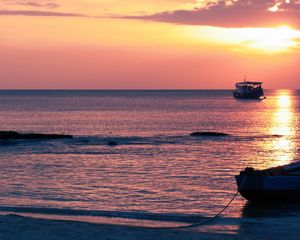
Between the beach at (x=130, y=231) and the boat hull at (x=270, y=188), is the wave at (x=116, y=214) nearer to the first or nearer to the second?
the beach at (x=130, y=231)

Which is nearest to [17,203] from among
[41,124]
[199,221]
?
[199,221]

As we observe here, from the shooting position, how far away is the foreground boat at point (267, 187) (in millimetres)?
25062

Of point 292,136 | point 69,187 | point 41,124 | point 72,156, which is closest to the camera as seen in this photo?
point 69,187

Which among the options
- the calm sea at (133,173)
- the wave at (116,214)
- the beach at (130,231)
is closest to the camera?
the beach at (130,231)

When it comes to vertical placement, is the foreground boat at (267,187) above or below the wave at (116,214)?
above

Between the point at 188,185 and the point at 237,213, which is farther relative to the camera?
the point at 188,185

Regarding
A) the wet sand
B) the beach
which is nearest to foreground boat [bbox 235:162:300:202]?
the wet sand

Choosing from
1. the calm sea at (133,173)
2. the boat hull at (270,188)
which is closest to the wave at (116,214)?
the calm sea at (133,173)

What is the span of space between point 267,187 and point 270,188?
0.14m

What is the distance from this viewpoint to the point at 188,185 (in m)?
30.0

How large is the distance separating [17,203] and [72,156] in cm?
1936

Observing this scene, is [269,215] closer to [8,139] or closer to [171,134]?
[8,139]

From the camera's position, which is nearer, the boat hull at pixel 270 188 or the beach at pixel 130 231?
the beach at pixel 130 231

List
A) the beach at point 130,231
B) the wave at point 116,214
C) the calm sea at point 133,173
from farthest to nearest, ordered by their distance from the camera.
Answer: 1. the calm sea at point 133,173
2. the wave at point 116,214
3. the beach at point 130,231
